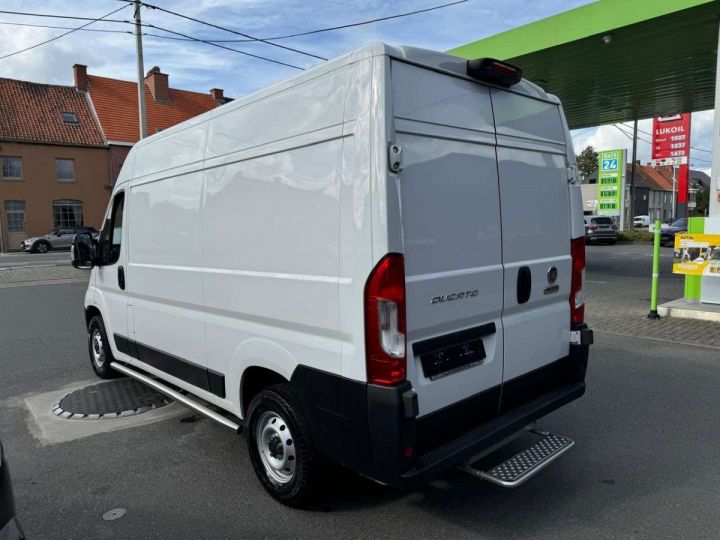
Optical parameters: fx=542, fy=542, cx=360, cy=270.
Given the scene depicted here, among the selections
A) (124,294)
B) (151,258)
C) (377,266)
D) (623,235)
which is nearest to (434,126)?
(377,266)

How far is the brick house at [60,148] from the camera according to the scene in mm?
34000

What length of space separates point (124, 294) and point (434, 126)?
11.4 ft

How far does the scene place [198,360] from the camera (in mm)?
3920

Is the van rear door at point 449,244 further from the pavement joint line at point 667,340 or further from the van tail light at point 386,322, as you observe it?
the pavement joint line at point 667,340

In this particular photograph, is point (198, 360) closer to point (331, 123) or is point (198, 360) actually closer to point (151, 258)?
point (151, 258)

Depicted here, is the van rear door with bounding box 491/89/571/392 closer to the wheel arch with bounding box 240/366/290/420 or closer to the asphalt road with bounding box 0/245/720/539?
the asphalt road with bounding box 0/245/720/539

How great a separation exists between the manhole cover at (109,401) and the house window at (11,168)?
34.8 m

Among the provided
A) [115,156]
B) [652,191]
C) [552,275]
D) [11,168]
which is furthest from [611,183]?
[652,191]

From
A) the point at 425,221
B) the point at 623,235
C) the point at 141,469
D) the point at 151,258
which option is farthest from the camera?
the point at 623,235

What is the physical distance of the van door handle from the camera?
131 inches

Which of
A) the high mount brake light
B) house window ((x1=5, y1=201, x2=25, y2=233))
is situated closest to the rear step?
the high mount brake light

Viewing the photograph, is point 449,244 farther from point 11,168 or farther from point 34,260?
point 11,168

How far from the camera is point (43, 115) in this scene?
35.5 meters

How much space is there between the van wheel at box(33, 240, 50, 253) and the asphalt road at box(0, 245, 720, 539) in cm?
3001
